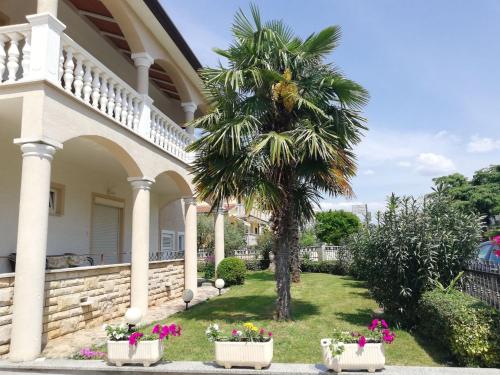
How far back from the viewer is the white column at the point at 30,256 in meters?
6.04

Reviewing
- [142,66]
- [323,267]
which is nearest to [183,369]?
[142,66]

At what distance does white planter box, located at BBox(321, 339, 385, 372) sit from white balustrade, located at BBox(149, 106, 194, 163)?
6.85 metres

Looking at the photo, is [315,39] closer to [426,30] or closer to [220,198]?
[426,30]

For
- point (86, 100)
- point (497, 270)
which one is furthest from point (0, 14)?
point (497, 270)

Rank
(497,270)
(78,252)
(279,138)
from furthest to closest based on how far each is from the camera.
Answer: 1. (78,252)
2. (279,138)
3. (497,270)

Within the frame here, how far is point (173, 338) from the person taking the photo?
7840 mm

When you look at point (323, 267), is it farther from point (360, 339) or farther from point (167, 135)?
point (360, 339)

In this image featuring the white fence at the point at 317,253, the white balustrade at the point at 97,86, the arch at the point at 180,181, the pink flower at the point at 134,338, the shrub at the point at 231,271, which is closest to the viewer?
the pink flower at the point at 134,338

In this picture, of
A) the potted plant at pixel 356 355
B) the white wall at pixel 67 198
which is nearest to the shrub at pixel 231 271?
the white wall at pixel 67 198

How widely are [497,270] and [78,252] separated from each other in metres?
10.3

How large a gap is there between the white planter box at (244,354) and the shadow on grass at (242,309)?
382 centimetres

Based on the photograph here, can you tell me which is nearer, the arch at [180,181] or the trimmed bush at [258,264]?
the arch at [180,181]

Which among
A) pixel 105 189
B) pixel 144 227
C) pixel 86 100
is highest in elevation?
pixel 86 100

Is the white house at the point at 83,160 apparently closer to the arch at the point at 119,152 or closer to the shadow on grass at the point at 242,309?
the arch at the point at 119,152
